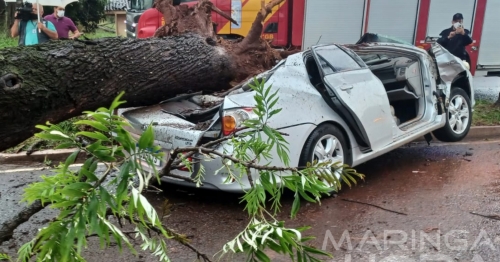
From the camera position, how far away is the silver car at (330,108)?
418cm

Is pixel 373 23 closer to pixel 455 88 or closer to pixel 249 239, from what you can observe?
pixel 455 88

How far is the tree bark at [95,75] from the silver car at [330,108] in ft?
0.83

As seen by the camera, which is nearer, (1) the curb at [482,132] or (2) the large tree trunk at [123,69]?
(2) the large tree trunk at [123,69]

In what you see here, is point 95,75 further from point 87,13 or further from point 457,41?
point 87,13

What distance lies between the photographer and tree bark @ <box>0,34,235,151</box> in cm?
333

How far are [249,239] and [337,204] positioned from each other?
9.30 feet

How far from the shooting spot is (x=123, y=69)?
421cm

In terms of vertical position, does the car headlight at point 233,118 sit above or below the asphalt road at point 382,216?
above

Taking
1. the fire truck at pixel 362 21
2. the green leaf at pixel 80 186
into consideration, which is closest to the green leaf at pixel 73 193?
the green leaf at pixel 80 186

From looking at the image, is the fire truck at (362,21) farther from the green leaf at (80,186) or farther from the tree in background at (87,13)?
the tree in background at (87,13)

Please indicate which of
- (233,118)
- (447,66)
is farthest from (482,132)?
(233,118)

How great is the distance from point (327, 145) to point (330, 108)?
0.34 metres

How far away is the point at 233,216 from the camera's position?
432 cm

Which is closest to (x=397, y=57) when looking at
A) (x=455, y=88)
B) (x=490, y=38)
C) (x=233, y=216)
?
(x=455, y=88)
